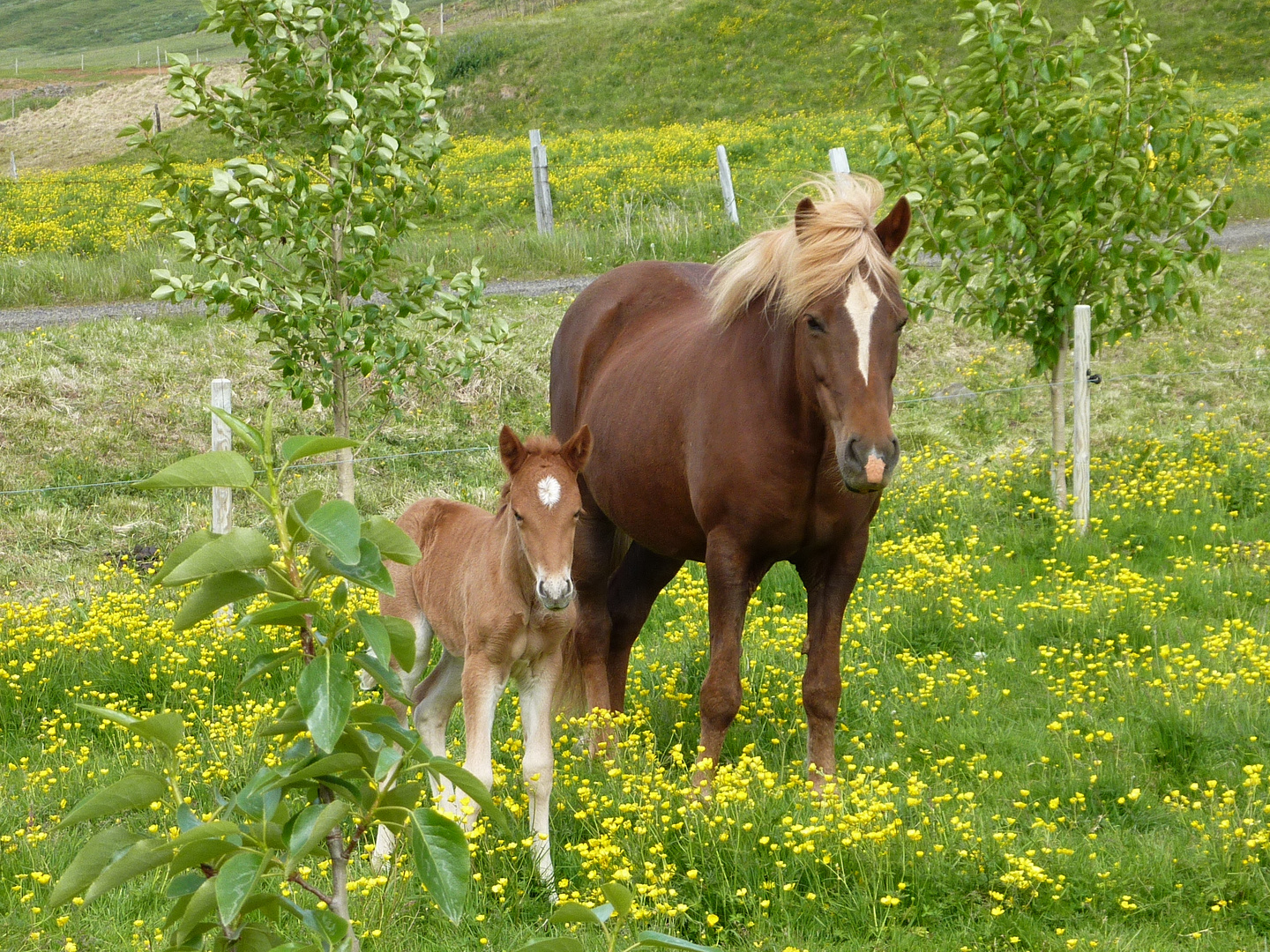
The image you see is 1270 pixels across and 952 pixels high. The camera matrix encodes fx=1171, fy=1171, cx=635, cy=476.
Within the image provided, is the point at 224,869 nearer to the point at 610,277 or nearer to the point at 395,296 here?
the point at 610,277

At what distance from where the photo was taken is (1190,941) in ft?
12.0

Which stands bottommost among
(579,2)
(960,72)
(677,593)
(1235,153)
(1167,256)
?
(677,593)

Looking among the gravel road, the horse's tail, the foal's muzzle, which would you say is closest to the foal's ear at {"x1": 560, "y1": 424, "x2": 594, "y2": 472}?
the foal's muzzle

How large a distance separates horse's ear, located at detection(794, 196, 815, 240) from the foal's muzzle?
1.62 m

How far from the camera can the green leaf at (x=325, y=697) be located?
4.15 feet

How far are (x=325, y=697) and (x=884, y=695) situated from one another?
4952mm

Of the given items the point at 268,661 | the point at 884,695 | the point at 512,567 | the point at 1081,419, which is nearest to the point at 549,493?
the point at 512,567

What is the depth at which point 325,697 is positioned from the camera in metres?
1.29

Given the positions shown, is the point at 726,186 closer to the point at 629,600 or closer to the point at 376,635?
the point at 629,600

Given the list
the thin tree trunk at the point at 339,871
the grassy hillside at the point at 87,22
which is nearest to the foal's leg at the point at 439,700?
the thin tree trunk at the point at 339,871

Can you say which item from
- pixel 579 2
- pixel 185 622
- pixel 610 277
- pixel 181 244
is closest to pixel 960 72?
pixel 610 277

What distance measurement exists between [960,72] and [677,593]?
424cm

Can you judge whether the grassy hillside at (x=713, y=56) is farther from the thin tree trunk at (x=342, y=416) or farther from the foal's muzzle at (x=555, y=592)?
the foal's muzzle at (x=555, y=592)

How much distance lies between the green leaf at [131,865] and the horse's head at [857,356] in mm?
3030
